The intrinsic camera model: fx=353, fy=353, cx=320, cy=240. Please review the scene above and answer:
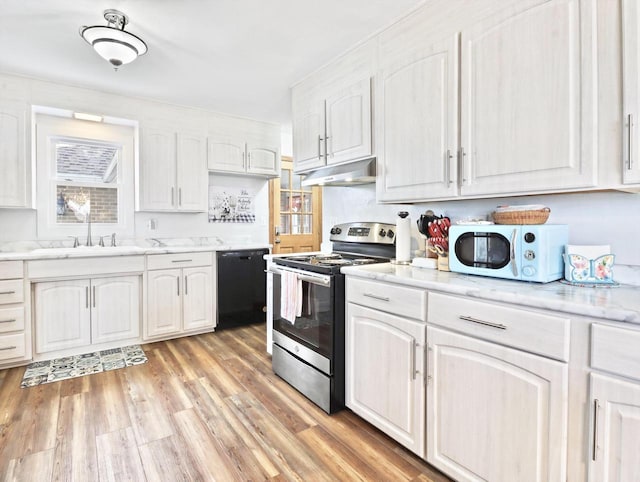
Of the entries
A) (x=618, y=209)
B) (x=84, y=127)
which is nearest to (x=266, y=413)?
(x=618, y=209)

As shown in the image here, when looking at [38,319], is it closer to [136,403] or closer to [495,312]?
[136,403]

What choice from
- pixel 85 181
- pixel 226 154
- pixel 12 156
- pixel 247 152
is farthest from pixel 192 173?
pixel 12 156

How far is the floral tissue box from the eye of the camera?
1458mm

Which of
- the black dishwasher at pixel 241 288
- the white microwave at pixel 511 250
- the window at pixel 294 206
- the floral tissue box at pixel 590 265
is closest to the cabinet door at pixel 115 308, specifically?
the black dishwasher at pixel 241 288

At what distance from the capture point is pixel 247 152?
4.22 meters

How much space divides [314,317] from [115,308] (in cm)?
210

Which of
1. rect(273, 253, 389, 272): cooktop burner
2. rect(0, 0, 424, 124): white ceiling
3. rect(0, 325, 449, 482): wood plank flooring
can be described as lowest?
rect(0, 325, 449, 482): wood plank flooring

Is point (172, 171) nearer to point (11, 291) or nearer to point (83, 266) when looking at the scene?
point (83, 266)

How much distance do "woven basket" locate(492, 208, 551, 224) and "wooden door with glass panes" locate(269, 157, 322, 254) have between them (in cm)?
337

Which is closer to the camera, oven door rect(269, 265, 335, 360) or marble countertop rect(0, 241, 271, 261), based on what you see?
oven door rect(269, 265, 335, 360)

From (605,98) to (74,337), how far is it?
12.8 ft

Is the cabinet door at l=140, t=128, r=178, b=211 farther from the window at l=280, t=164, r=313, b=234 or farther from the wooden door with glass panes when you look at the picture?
the window at l=280, t=164, r=313, b=234

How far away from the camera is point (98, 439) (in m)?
1.90

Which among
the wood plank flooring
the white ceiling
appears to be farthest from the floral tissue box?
the white ceiling
